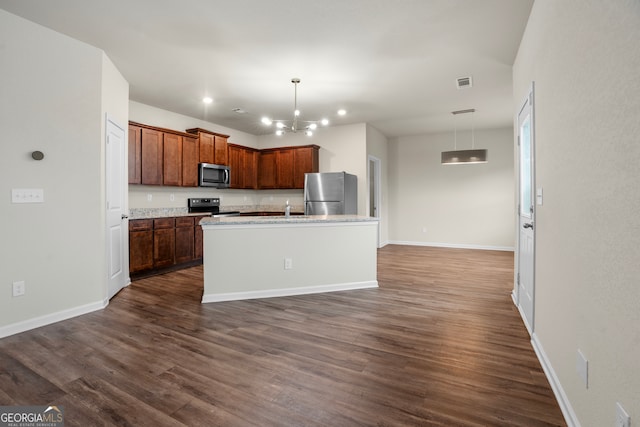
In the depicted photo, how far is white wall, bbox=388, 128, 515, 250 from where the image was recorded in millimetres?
6793

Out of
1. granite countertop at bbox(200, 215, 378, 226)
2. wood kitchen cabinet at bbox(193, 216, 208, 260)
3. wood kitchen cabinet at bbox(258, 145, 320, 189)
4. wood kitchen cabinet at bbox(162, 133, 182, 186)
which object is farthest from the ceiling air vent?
wood kitchen cabinet at bbox(193, 216, 208, 260)

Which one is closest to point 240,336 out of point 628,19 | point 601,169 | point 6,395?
point 6,395

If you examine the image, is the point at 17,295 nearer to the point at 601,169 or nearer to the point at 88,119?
the point at 88,119

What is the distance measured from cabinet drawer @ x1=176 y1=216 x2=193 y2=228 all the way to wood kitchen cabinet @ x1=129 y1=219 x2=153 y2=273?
1.59ft

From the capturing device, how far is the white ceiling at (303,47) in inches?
101

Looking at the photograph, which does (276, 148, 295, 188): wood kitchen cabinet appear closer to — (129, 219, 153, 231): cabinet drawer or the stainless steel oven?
the stainless steel oven

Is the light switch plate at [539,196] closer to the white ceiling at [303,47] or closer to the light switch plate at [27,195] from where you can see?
the white ceiling at [303,47]

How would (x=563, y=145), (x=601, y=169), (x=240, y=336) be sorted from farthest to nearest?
(x=240, y=336)
(x=563, y=145)
(x=601, y=169)

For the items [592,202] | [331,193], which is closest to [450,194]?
[331,193]

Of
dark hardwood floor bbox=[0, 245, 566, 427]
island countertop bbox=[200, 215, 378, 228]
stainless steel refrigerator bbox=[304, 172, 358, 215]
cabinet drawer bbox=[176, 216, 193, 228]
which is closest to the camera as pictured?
dark hardwood floor bbox=[0, 245, 566, 427]

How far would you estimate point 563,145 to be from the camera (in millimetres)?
1701

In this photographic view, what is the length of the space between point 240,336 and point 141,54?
3.04 metres

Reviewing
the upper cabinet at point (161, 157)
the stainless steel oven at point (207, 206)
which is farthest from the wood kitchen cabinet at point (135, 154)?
the stainless steel oven at point (207, 206)

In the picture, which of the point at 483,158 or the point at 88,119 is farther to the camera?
the point at 483,158
